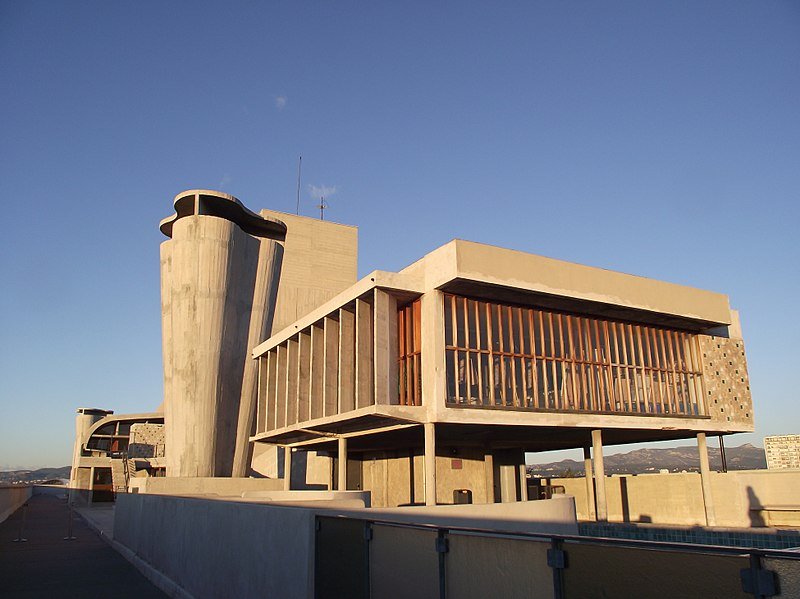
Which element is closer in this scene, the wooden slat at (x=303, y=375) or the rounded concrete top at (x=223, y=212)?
the wooden slat at (x=303, y=375)

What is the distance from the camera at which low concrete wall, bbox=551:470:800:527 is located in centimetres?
3164

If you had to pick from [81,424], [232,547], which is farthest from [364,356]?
[81,424]

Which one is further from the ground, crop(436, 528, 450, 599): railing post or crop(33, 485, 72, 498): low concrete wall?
crop(436, 528, 450, 599): railing post

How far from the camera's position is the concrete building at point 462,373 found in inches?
915

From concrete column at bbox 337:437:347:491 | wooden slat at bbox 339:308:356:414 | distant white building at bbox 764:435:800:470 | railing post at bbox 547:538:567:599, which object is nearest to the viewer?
railing post at bbox 547:538:567:599

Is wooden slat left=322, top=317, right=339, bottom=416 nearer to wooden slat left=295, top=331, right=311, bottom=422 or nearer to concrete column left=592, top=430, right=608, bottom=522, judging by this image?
wooden slat left=295, top=331, right=311, bottom=422

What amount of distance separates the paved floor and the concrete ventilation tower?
1608cm

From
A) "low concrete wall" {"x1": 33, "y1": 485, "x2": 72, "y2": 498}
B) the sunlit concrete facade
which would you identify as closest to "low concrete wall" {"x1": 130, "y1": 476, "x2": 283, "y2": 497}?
the sunlit concrete facade

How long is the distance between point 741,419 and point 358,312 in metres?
19.6

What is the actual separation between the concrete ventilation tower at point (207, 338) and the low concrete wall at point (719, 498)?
2630 centimetres

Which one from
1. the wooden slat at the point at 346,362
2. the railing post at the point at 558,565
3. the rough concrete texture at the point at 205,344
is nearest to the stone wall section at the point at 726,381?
the wooden slat at the point at 346,362

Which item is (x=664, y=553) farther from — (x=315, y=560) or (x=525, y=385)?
(x=525, y=385)

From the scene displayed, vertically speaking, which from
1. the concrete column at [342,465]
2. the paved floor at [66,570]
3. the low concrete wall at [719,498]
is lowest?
the paved floor at [66,570]

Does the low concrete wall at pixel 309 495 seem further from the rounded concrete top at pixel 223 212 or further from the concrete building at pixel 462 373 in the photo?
the rounded concrete top at pixel 223 212
